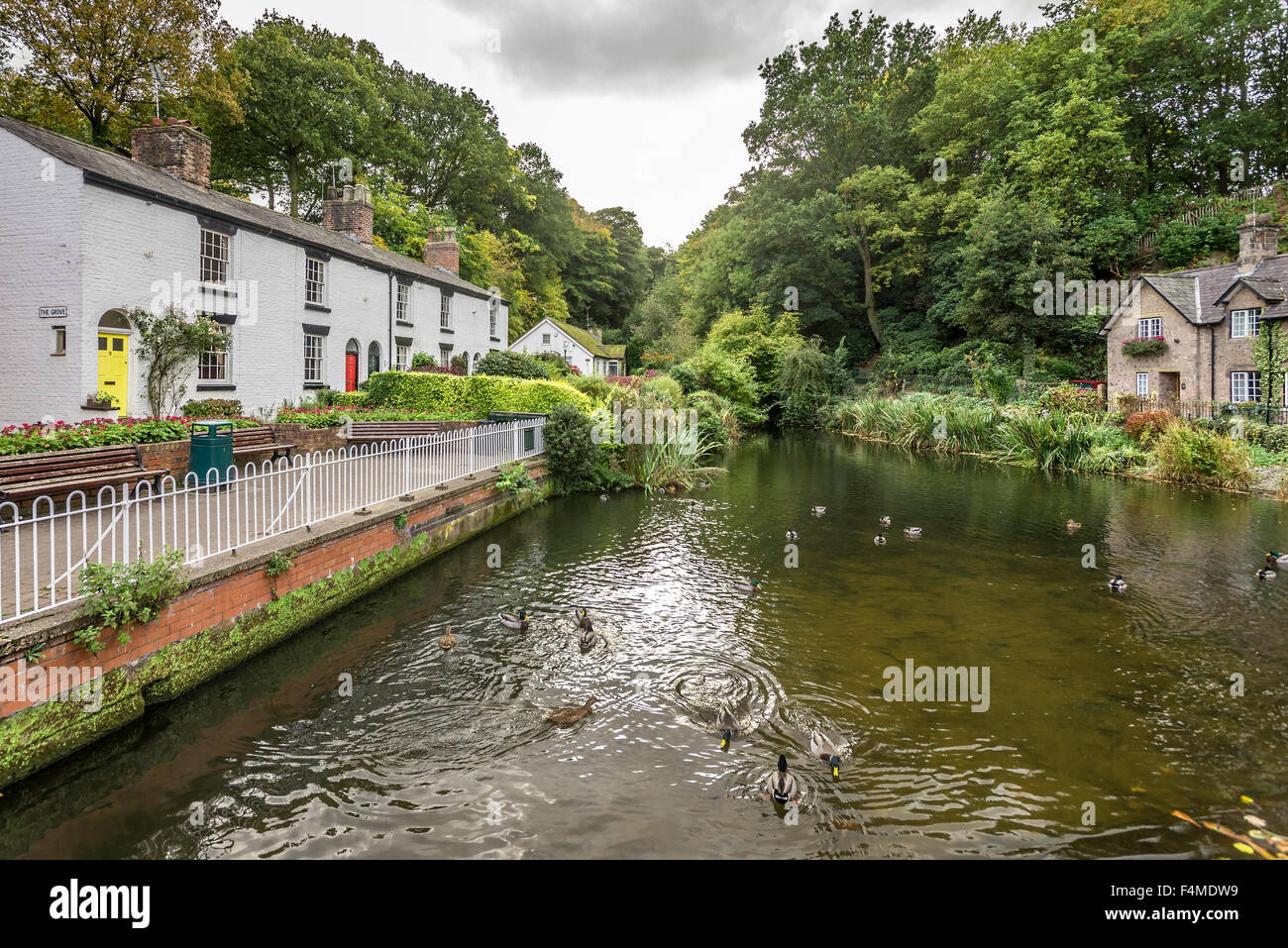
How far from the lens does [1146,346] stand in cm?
2828

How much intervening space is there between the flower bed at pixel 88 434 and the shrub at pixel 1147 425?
86.6 ft

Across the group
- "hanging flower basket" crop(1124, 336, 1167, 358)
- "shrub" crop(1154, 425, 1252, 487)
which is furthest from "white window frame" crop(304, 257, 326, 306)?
"hanging flower basket" crop(1124, 336, 1167, 358)

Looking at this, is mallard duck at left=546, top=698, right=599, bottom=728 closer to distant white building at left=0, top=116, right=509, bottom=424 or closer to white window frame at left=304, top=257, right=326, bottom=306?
distant white building at left=0, top=116, right=509, bottom=424

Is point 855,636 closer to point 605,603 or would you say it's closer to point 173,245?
point 605,603

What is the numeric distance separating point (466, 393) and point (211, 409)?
6.56 m

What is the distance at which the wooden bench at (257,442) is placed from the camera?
42.9ft

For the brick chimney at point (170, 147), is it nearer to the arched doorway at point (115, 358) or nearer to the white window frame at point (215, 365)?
the white window frame at point (215, 365)

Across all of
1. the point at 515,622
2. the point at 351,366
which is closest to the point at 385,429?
the point at 351,366

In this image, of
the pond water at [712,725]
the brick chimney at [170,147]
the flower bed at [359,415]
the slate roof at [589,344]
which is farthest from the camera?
the slate roof at [589,344]

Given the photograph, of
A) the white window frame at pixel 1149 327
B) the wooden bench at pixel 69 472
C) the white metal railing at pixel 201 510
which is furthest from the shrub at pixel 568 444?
the white window frame at pixel 1149 327

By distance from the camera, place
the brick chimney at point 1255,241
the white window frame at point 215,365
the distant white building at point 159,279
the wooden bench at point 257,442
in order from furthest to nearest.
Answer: the brick chimney at point 1255,241 < the white window frame at point 215,365 < the distant white building at point 159,279 < the wooden bench at point 257,442

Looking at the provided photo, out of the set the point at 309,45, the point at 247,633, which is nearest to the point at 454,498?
the point at 247,633

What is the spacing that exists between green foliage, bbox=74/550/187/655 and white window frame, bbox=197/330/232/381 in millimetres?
14773

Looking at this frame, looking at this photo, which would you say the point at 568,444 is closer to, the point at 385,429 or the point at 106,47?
the point at 385,429
